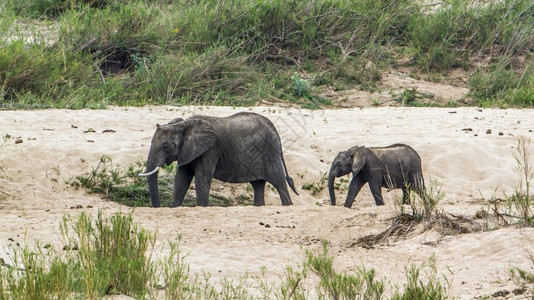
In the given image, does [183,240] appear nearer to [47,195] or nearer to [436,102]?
[47,195]

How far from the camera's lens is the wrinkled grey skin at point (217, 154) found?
920 cm

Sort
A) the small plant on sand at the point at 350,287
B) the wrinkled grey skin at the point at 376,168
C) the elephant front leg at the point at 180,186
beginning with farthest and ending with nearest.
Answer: the wrinkled grey skin at the point at 376,168 < the elephant front leg at the point at 180,186 < the small plant on sand at the point at 350,287

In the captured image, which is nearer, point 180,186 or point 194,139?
point 194,139

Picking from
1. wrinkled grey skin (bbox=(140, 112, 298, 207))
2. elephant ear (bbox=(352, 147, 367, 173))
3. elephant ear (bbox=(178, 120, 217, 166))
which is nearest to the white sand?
wrinkled grey skin (bbox=(140, 112, 298, 207))

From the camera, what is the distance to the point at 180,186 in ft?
31.2

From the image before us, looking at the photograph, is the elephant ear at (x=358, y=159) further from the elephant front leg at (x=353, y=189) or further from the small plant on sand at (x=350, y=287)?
the small plant on sand at (x=350, y=287)

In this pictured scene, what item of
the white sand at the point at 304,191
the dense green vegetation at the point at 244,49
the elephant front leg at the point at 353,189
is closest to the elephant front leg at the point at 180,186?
the white sand at the point at 304,191

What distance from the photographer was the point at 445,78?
54.5ft

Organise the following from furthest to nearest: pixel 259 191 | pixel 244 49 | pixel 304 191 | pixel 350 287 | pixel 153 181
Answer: pixel 244 49 → pixel 304 191 → pixel 259 191 → pixel 153 181 → pixel 350 287

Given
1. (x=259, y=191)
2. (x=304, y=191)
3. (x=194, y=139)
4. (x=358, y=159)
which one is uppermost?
(x=194, y=139)

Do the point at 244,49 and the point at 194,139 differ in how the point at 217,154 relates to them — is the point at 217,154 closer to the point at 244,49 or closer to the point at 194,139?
the point at 194,139

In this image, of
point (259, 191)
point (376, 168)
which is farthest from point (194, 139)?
point (376, 168)

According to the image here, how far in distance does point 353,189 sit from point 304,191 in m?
0.85

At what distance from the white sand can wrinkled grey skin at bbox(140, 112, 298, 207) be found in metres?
0.45
